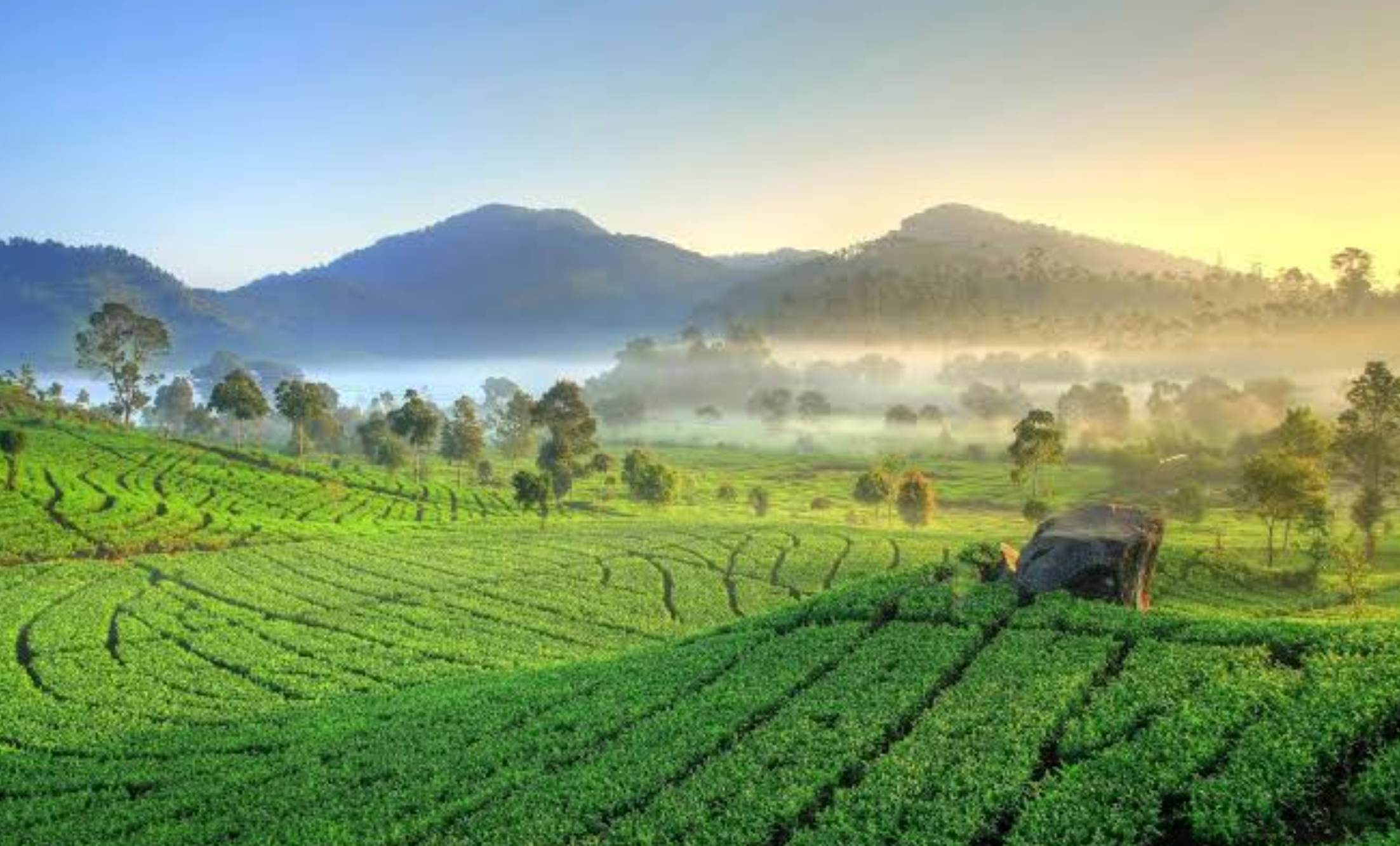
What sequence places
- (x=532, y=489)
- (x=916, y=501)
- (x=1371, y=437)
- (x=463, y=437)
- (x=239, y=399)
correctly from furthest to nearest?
(x=463, y=437) → (x=239, y=399) → (x=916, y=501) → (x=532, y=489) → (x=1371, y=437)

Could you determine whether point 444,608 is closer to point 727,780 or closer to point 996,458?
point 727,780

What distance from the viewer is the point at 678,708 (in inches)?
1332

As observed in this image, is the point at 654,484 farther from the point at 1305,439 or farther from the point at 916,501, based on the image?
the point at 1305,439

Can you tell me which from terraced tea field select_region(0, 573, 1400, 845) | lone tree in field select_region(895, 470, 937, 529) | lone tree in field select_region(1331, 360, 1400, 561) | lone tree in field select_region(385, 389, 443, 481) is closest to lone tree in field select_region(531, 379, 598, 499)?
lone tree in field select_region(385, 389, 443, 481)

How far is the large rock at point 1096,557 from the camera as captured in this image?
3850 cm

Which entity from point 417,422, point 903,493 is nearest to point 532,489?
point 417,422

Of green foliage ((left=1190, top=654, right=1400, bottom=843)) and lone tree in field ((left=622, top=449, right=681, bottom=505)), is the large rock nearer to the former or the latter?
green foliage ((left=1190, top=654, right=1400, bottom=843))

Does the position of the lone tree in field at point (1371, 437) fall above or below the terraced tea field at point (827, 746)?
above

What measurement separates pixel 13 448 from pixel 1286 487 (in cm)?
12791

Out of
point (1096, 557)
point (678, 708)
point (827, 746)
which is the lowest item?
point (678, 708)

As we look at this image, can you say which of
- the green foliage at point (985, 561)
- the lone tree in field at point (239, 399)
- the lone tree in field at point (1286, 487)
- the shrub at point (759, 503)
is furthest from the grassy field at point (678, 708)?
the lone tree in field at point (239, 399)

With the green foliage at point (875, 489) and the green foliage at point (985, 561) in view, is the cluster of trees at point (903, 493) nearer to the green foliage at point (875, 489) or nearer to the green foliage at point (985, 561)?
Result: the green foliage at point (875, 489)

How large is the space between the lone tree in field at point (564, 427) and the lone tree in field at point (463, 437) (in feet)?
51.7

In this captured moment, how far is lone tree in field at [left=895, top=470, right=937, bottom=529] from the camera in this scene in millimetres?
116688
